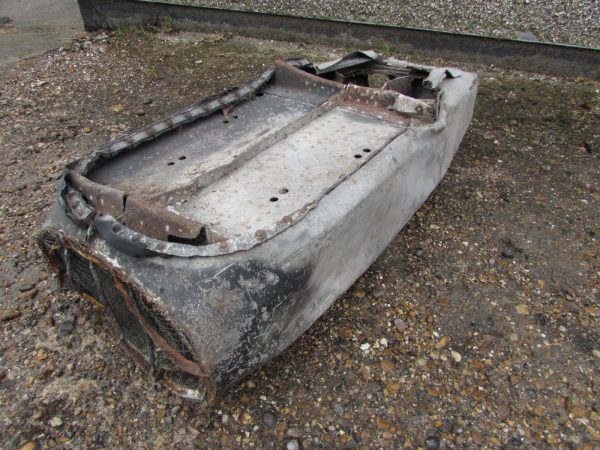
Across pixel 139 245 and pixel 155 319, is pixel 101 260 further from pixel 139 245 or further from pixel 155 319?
pixel 155 319

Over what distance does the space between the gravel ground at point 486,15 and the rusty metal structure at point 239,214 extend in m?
2.46

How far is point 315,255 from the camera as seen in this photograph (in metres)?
1.75

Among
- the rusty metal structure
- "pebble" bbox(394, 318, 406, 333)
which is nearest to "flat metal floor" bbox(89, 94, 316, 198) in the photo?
the rusty metal structure

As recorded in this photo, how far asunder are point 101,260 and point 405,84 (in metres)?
2.20

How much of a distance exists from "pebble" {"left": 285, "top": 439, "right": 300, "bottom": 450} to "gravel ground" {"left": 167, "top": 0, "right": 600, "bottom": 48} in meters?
4.48

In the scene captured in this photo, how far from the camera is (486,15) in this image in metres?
4.70

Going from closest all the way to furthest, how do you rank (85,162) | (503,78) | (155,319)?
(155,319)
(85,162)
(503,78)

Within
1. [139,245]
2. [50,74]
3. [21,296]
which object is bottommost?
[21,296]

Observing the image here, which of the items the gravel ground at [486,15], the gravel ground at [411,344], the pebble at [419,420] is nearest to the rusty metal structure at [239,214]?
the gravel ground at [411,344]

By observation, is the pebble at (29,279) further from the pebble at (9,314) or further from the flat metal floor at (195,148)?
the flat metal floor at (195,148)

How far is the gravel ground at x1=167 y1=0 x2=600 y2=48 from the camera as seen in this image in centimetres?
450

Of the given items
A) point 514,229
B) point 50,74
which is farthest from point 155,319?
point 50,74

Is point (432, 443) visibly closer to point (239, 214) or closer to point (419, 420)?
point (419, 420)

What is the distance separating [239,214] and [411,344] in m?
0.98
